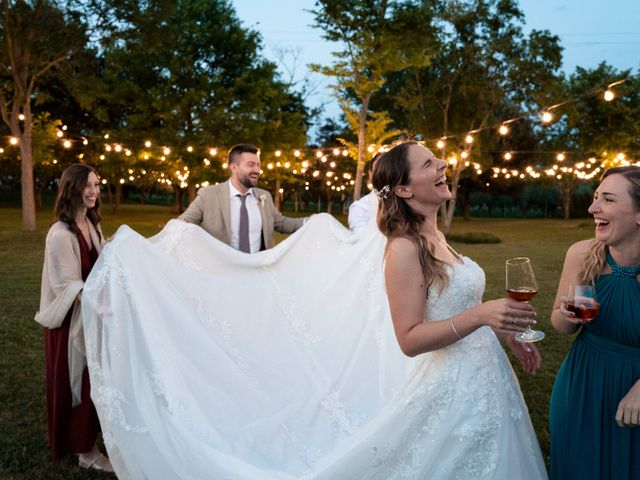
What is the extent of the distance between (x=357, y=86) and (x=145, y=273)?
60.4 feet

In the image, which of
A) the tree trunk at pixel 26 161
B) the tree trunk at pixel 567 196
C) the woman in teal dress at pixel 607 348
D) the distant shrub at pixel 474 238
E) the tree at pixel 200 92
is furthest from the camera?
the tree trunk at pixel 567 196

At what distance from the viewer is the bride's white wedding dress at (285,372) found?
92.3 inches

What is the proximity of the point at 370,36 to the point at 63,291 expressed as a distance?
18586mm

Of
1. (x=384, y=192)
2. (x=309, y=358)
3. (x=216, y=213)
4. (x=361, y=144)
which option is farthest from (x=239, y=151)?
(x=361, y=144)

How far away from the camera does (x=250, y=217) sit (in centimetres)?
689

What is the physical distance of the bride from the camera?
2311mm

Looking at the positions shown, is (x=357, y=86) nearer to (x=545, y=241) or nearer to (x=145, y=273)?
(x=545, y=241)

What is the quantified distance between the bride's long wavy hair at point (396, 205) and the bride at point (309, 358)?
0.4 inches

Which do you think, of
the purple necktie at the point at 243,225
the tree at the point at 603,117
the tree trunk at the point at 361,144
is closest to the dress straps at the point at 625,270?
the purple necktie at the point at 243,225

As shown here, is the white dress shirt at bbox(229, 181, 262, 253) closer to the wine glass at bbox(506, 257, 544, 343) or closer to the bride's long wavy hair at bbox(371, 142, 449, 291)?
the bride's long wavy hair at bbox(371, 142, 449, 291)

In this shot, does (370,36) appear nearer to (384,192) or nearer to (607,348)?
(384,192)

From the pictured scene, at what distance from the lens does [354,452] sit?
2381mm

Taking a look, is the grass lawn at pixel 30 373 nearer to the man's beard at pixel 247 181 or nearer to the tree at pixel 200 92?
the man's beard at pixel 247 181

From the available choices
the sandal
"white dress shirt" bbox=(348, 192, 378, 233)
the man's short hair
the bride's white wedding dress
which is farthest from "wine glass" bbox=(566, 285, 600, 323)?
the man's short hair
